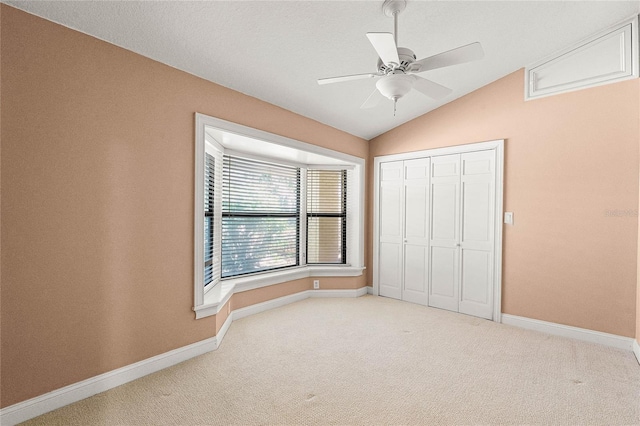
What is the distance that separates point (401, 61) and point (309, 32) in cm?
87

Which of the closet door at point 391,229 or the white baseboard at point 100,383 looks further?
the closet door at point 391,229

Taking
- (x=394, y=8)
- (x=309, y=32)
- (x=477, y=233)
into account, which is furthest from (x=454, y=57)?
(x=477, y=233)

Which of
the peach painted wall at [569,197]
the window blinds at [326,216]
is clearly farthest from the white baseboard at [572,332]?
the window blinds at [326,216]

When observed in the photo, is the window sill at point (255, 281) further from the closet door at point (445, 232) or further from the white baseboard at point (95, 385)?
the closet door at point (445, 232)

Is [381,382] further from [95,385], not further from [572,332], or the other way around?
[572,332]

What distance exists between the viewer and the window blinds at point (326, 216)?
4.74 metres

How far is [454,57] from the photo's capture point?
1875 millimetres

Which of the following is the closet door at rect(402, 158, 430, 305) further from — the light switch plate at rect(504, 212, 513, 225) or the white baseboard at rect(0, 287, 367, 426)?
the white baseboard at rect(0, 287, 367, 426)

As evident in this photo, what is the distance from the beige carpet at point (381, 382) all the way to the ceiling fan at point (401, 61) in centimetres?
210

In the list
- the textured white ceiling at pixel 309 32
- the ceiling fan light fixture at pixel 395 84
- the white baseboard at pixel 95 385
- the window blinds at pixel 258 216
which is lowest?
the white baseboard at pixel 95 385

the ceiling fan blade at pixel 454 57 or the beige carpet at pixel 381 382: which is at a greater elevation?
the ceiling fan blade at pixel 454 57

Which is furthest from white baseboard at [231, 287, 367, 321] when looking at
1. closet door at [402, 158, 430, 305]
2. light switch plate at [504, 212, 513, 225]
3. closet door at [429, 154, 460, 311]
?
light switch plate at [504, 212, 513, 225]

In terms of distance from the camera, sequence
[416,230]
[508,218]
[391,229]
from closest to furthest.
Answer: [508,218] → [416,230] → [391,229]

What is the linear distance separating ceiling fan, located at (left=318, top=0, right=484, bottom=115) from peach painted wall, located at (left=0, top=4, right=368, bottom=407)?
1440 millimetres
